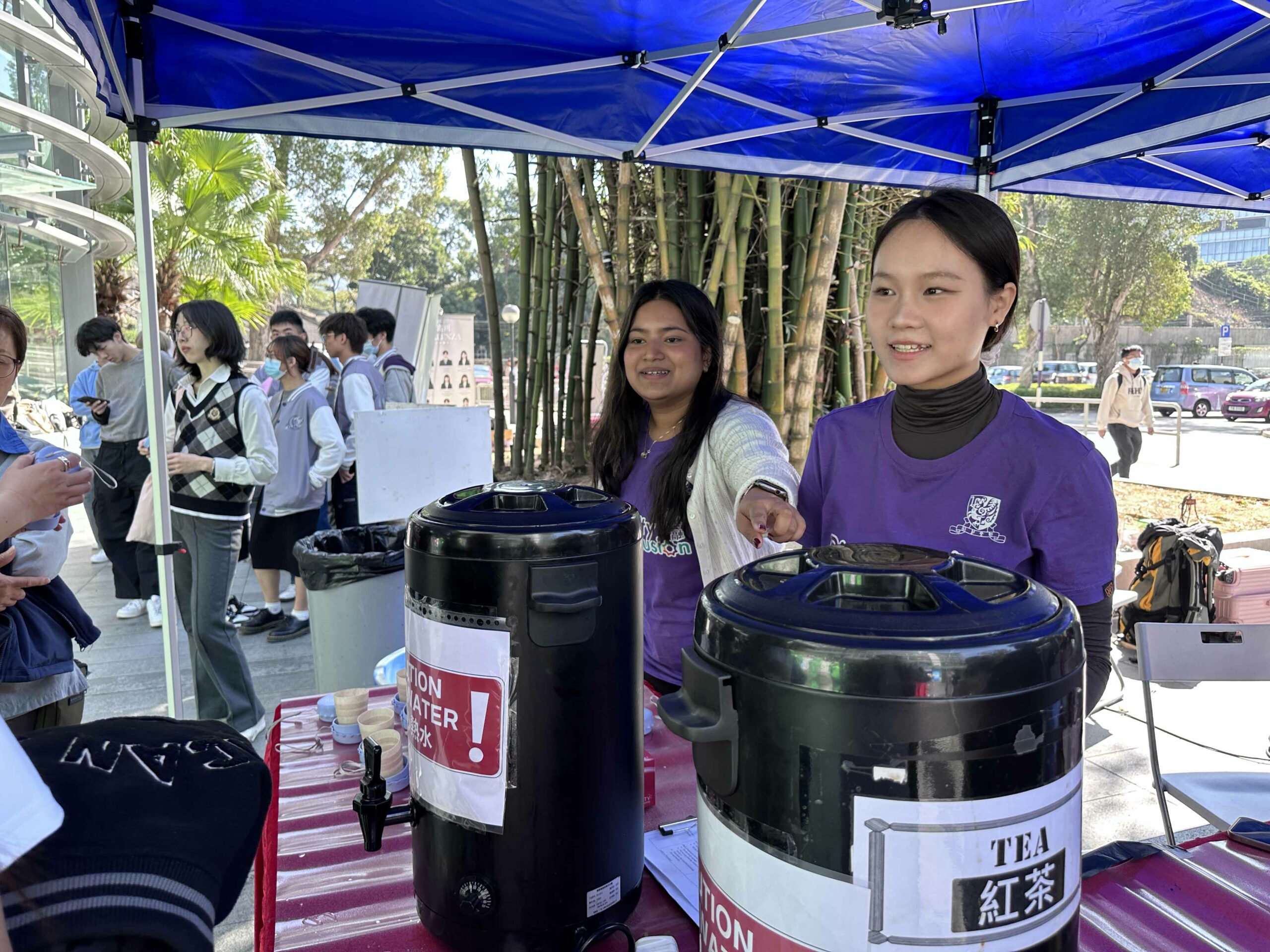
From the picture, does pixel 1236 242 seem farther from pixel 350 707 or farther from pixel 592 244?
pixel 350 707

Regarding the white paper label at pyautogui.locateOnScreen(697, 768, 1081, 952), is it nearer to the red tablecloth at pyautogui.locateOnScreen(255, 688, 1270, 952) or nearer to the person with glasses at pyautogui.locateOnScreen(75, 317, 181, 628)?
the red tablecloth at pyautogui.locateOnScreen(255, 688, 1270, 952)

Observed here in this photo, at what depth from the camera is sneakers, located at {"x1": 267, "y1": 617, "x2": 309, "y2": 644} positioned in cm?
493

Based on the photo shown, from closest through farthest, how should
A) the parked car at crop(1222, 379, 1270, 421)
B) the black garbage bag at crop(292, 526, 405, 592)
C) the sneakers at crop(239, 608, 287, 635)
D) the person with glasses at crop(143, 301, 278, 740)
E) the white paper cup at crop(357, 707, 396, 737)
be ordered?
the white paper cup at crop(357, 707, 396, 737), the black garbage bag at crop(292, 526, 405, 592), the person with glasses at crop(143, 301, 278, 740), the sneakers at crop(239, 608, 287, 635), the parked car at crop(1222, 379, 1270, 421)

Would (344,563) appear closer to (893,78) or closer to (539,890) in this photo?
(539,890)

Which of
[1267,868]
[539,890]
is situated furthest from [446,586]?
[1267,868]

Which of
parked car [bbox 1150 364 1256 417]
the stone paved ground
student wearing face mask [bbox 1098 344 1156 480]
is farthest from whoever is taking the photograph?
parked car [bbox 1150 364 1256 417]

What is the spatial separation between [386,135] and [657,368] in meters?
1.60

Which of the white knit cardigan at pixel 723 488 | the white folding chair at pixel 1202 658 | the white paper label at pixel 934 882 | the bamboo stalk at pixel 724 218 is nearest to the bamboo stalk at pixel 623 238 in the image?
the bamboo stalk at pixel 724 218

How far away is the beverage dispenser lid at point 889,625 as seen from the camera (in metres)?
0.57

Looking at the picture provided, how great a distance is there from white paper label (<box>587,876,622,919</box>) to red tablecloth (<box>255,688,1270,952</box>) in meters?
0.07

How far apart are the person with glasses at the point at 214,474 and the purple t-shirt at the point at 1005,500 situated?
8.99ft

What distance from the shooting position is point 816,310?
414 cm

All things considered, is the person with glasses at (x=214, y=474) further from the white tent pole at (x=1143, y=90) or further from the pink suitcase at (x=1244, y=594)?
the pink suitcase at (x=1244, y=594)

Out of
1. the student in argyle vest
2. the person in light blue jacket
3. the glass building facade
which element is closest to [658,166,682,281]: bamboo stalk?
the student in argyle vest
